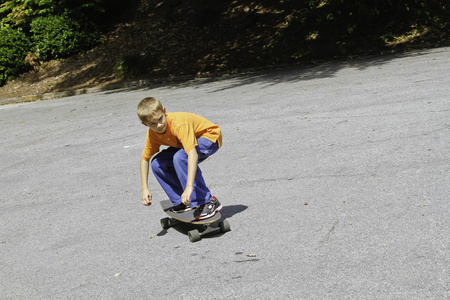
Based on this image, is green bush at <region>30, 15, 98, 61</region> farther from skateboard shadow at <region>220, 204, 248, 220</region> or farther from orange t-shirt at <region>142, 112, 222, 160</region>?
orange t-shirt at <region>142, 112, 222, 160</region>

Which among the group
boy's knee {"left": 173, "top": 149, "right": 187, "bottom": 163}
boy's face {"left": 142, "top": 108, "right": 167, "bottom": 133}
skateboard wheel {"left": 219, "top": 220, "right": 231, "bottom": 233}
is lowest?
skateboard wheel {"left": 219, "top": 220, "right": 231, "bottom": 233}

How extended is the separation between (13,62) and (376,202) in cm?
2136

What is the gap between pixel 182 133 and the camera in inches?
175

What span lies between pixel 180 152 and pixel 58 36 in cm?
2029

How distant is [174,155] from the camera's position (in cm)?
463

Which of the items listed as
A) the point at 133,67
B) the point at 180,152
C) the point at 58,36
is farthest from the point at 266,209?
the point at 58,36

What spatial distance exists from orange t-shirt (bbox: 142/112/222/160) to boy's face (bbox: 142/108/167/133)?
10cm

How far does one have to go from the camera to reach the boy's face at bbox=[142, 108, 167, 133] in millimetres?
4336

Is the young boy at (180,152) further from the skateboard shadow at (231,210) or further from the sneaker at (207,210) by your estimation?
the skateboard shadow at (231,210)

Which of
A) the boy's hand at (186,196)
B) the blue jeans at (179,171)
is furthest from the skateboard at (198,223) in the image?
the boy's hand at (186,196)

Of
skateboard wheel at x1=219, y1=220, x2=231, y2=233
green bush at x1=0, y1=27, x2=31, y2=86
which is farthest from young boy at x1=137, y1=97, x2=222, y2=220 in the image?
green bush at x1=0, y1=27, x2=31, y2=86

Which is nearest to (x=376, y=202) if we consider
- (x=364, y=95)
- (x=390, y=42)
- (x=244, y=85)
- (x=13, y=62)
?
(x=364, y=95)

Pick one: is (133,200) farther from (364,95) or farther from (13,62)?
(13,62)

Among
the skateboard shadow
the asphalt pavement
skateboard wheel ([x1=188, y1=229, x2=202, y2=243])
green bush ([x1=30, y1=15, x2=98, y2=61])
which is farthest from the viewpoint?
green bush ([x1=30, y1=15, x2=98, y2=61])
